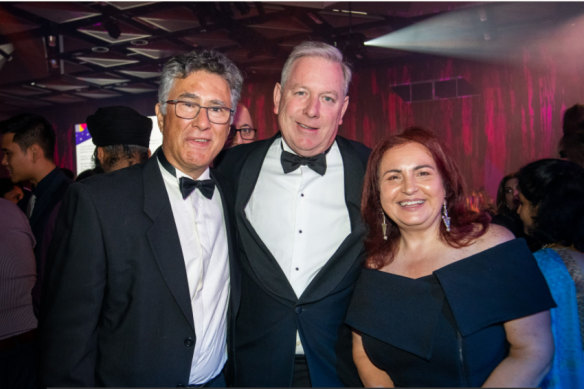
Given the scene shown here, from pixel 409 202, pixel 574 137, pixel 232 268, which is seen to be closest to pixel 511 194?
pixel 574 137

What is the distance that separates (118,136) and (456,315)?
7.12 ft

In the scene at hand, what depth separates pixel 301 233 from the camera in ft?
6.71

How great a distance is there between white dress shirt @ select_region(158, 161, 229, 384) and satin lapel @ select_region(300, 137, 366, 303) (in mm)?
392

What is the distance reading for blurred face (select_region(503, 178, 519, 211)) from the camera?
4.25 m

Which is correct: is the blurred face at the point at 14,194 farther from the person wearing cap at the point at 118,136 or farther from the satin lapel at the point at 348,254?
the satin lapel at the point at 348,254

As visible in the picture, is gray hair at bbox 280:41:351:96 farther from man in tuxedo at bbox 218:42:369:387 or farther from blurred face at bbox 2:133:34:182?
blurred face at bbox 2:133:34:182

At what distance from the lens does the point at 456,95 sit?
7.74m

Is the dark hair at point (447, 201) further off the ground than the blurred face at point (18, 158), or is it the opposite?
the blurred face at point (18, 158)

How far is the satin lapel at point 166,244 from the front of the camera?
5.01 ft

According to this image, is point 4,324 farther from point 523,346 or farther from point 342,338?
point 523,346

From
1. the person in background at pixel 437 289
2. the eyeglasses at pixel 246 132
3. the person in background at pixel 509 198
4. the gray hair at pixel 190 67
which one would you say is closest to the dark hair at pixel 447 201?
the person in background at pixel 437 289

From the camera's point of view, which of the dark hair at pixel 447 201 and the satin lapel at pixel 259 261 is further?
the satin lapel at pixel 259 261

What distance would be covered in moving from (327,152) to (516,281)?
1.12 m

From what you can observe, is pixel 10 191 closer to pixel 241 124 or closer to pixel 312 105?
pixel 241 124
